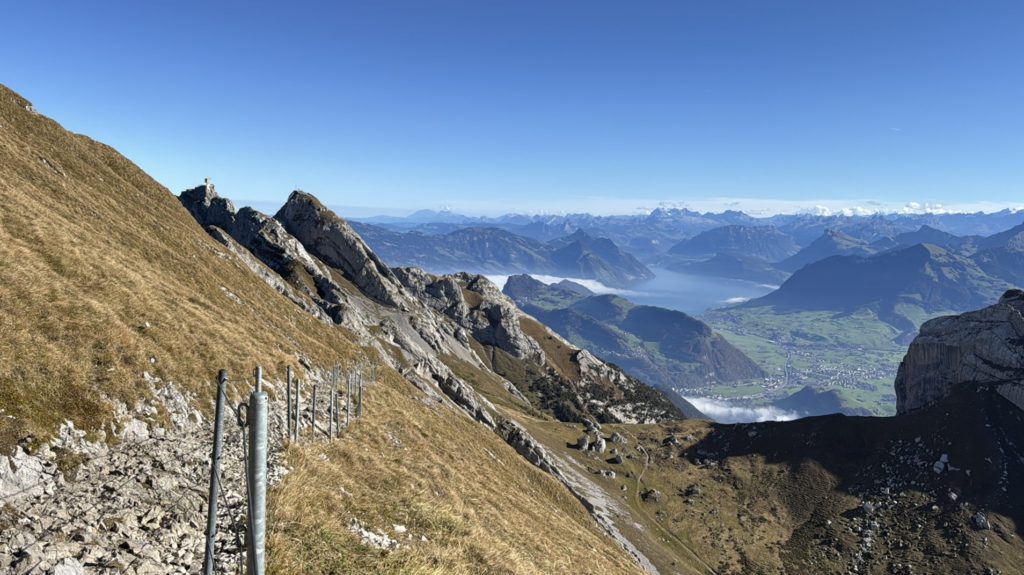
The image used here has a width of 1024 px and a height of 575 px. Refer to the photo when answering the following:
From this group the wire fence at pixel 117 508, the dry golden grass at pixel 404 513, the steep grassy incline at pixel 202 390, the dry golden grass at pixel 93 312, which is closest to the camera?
the wire fence at pixel 117 508

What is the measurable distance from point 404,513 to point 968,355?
196 meters

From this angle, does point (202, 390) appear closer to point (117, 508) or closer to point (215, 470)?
point (117, 508)

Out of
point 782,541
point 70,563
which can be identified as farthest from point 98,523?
point 782,541

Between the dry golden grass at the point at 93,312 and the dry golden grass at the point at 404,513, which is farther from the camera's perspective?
the dry golden grass at the point at 93,312

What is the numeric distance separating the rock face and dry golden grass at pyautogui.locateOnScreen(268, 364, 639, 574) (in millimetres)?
169668

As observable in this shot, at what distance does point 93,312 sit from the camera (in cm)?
2114

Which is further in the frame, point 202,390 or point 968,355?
point 968,355

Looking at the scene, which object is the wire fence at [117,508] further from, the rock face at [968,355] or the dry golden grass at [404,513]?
the rock face at [968,355]

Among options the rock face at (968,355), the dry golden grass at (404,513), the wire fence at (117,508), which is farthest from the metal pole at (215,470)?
the rock face at (968,355)

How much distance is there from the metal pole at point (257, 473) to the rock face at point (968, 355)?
19442 cm

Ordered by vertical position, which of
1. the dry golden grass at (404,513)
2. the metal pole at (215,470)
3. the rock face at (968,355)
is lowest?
the rock face at (968,355)

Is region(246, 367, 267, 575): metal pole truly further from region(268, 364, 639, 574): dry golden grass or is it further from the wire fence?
region(268, 364, 639, 574): dry golden grass

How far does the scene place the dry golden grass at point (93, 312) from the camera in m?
16.2

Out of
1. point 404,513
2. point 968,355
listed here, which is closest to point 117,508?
point 404,513
